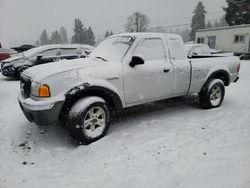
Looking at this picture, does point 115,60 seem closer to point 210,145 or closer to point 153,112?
point 153,112

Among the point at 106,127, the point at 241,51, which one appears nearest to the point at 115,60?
the point at 106,127

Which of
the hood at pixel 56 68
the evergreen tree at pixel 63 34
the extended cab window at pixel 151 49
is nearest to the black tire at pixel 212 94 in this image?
the extended cab window at pixel 151 49

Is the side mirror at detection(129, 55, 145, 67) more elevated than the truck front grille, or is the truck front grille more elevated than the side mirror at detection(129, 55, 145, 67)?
the side mirror at detection(129, 55, 145, 67)

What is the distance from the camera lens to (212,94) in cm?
623

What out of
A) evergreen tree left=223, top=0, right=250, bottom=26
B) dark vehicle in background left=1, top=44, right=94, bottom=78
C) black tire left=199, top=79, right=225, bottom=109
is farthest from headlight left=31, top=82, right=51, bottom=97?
evergreen tree left=223, top=0, right=250, bottom=26

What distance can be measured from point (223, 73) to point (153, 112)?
2.19 m

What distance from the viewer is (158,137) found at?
4453 millimetres

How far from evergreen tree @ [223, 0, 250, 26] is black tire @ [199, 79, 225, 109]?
35.5 m

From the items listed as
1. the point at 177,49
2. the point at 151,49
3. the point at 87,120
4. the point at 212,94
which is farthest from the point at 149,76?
the point at 212,94

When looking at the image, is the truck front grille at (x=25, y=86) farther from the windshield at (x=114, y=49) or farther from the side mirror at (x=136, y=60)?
the side mirror at (x=136, y=60)

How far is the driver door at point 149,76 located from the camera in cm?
Result: 466

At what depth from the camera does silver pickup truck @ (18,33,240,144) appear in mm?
3916

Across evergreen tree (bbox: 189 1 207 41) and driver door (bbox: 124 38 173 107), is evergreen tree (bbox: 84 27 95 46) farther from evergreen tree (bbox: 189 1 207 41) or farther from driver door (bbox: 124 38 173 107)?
driver door (bbox: 124 38 173 107)

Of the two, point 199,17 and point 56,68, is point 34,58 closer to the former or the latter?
point 56,68
